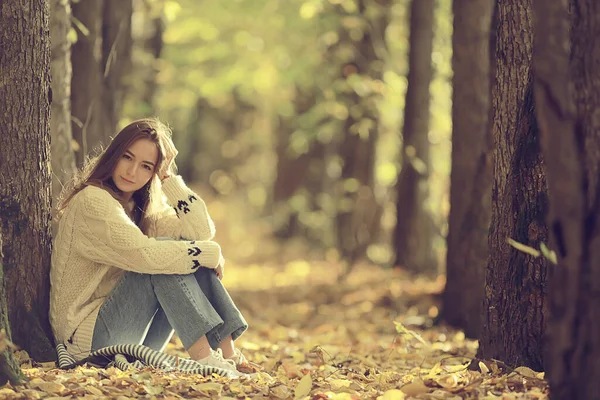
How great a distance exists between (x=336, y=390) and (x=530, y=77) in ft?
6.17

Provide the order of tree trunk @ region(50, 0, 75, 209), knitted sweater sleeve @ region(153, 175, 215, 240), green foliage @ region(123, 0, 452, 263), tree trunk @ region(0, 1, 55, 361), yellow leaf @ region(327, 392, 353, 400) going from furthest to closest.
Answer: green foliage @ region(123, 0, 452, 263) → tree trunk @ region(50, 0, 75, 209) → knitted sweater sleeve @ region(153, 175, 215, 240) → tree trunk @ region(0, 1, 55, 361) → yellow leaf @ region(327, 392, 353, 400)

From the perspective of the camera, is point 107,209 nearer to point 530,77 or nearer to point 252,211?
point 530,77

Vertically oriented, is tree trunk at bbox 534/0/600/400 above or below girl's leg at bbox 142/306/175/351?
above

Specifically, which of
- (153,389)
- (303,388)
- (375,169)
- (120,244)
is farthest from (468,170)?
(375,169)

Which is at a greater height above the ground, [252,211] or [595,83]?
[595,83]

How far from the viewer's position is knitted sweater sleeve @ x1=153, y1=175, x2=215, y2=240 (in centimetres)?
519

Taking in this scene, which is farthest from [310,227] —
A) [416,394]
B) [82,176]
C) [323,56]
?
[416,394]

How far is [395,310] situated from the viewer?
892 cm

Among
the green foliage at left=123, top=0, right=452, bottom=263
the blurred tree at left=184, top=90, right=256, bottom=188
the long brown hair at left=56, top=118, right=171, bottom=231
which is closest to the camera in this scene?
the long brown hair at left=56, top=118, right=171, bottom=231

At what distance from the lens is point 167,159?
5.16 metres

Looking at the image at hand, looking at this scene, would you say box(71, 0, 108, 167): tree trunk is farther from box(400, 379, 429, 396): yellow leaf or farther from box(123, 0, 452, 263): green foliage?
box(400, 379, 429, 396): yellow leaf

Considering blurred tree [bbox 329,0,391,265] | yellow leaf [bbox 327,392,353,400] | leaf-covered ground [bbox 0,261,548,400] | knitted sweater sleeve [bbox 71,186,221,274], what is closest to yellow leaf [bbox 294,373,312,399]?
leaf-covered ground [bbox 0,261,548,400]

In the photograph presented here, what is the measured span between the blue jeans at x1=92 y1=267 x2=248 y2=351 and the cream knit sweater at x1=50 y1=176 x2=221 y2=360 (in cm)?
8

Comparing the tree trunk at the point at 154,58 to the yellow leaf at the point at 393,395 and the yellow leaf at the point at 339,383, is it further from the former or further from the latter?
the yellow leaf at the point at 393,395
